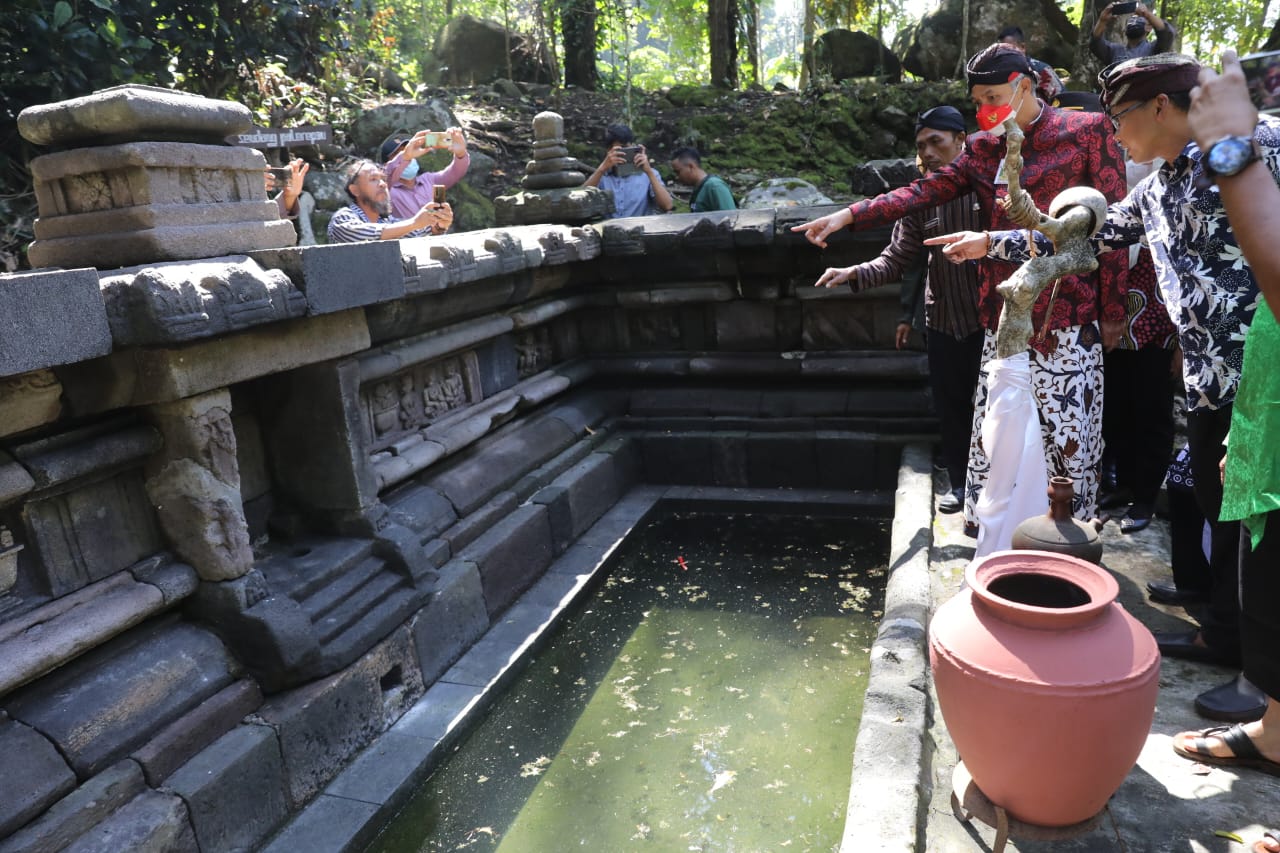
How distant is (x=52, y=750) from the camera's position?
2305 mm

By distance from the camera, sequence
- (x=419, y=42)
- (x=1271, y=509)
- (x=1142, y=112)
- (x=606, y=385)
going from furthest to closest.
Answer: (x=419, y=42) < (x=606, y=385) < (x=1142, y=112) < (x=1271, y=509)

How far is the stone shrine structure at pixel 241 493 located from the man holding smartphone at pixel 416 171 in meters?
0.79

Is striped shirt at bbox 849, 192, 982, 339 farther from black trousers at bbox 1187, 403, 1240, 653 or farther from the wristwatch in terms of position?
the wristwatch

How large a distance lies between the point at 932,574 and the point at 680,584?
1376 mm

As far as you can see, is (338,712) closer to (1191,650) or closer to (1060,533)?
(1060,533)

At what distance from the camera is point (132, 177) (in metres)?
2.89

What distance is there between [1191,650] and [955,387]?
5.29 ft

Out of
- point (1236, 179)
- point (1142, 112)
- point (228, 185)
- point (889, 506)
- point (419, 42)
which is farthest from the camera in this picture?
point (419, 42)

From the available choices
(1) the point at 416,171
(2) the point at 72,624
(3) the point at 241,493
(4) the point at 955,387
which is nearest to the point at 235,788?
(2) the point at 72,624

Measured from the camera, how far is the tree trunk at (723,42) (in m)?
14.5

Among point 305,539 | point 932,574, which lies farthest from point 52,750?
point 932,574

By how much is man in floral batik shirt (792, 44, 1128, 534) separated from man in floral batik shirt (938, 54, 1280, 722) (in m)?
0.62

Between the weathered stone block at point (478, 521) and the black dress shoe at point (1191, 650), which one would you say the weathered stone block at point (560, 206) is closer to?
the weathered stone block at point (478, 521)

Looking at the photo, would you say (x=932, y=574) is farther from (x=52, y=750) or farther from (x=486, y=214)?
(x=486, y=214)
